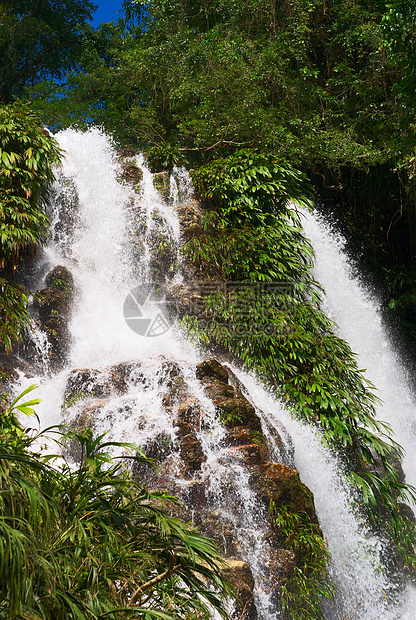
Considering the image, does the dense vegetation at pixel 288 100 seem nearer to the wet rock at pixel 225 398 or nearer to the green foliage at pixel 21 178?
the green foliage at pixel 21 178

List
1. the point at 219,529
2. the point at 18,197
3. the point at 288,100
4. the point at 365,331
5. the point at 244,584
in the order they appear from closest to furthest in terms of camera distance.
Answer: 1. the point at 244,584
2. the point at 219,529
3. the point at 18,197
4. the point at 365,331
5. the point at 288,100

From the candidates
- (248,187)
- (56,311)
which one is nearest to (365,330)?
(248,187)

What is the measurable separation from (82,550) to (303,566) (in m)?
3.15

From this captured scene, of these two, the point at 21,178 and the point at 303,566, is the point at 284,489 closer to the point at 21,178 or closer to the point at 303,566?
the point at 303,566

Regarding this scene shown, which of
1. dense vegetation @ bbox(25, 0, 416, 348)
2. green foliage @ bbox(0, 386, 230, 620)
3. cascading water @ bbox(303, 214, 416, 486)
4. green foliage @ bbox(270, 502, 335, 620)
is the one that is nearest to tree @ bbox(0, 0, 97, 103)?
dense vegetation @ bbox(25, 0, 416, 348)

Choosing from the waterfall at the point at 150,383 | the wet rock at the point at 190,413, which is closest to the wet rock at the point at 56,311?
the waterfall at the point at 150,383

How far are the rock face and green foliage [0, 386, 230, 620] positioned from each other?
6.34 feet

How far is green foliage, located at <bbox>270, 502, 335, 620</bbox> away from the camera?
161 inches

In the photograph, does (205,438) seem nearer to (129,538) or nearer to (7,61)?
(129,538)

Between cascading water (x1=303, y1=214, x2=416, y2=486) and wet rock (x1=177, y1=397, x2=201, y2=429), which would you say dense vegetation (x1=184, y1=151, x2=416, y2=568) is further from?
wet rock (x1=177, y1=397, x2=201, y2=429)

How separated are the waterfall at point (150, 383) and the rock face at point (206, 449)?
0.01 metres

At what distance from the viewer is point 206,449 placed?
4707mm

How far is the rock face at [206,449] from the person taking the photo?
415 centimetres

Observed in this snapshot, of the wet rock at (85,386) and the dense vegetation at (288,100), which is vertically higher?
the dense vegetation at (288,100)
